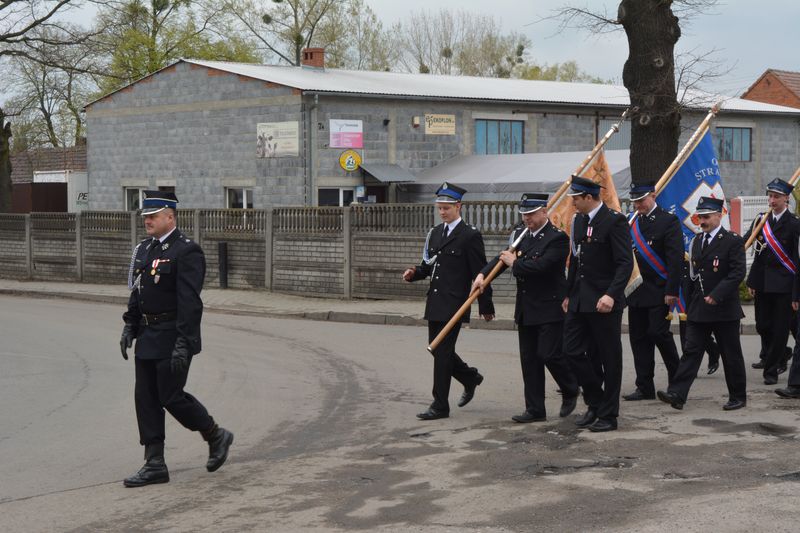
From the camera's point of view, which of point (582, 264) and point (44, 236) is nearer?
point (582, 264)

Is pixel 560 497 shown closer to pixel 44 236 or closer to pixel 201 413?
pixel 201 413

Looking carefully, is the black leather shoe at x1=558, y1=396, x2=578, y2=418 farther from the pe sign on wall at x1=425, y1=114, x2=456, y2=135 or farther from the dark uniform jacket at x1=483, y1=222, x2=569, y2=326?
the pe sign on wall at x1=425, y1=114, x2=456, y2=135

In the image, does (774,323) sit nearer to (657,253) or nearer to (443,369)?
(657,253)

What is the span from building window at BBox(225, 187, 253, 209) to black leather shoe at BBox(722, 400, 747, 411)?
72.7ft

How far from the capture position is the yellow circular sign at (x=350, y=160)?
95.8 ft

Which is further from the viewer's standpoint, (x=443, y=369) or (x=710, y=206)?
(x=710, y=206)

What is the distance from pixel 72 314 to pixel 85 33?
15.2 meters

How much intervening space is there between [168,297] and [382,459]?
189cm

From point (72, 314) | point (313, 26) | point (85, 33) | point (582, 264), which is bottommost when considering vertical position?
point (72, 314)

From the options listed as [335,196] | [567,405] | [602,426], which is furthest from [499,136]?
[602,426]

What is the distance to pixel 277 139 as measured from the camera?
29547 mm

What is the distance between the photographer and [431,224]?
20.6 meters

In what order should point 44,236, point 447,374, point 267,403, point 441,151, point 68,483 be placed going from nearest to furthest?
point 68,483, point 447,374, point 267,403, point 44,236, point 441,151

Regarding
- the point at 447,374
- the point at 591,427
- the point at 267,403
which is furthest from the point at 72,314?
the point at 591,427
